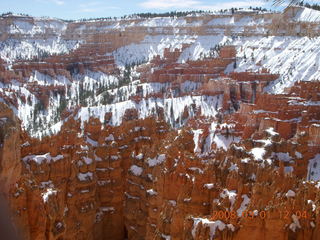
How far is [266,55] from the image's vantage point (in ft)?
218

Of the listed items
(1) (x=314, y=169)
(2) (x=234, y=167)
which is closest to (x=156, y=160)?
(2) (x=234, y=167)

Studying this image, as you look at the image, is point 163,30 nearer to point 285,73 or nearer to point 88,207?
point 285,73

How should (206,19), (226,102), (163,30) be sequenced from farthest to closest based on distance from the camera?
(163,30)
(206,19)
(226,102)

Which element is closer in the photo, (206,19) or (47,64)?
(47,64)

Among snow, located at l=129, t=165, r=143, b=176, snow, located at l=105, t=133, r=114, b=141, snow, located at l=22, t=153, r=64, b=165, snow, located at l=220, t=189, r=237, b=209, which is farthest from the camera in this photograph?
snow, located at l=105, t=133, r=114, b=141

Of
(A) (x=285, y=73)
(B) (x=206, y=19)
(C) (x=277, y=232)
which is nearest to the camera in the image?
(C) (x=277, y=232)

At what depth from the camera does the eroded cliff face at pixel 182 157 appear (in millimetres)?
8992

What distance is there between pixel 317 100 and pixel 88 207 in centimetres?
2082

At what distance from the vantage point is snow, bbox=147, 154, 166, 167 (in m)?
16.3

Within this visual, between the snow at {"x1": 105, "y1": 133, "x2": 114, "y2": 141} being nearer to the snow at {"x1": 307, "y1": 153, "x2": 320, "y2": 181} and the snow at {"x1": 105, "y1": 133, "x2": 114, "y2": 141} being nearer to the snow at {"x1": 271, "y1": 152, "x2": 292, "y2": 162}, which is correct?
the snow at {"x1": 271, "y1": 152, "x2": 292, "y2": 162}

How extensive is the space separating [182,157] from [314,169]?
35.0 feet

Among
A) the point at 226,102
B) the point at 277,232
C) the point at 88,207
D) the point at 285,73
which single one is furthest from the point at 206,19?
the point at 277,232

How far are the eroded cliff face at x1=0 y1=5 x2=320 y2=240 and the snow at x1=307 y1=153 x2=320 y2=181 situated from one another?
62mm
